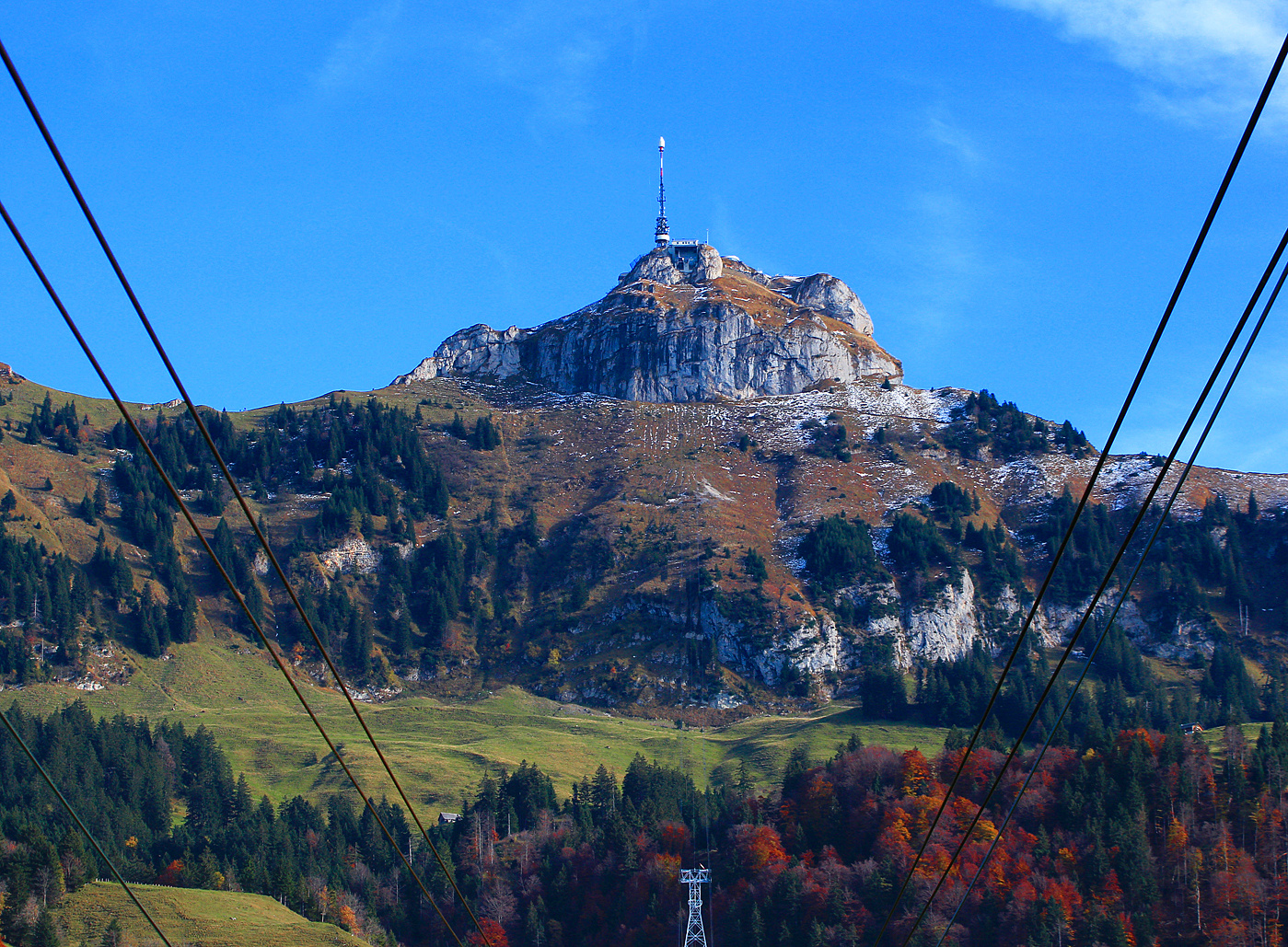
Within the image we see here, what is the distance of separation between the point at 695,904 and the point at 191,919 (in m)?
45.1

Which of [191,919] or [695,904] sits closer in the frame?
[695,904]

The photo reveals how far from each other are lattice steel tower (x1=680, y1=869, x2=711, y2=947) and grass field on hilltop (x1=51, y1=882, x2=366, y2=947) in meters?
29.9

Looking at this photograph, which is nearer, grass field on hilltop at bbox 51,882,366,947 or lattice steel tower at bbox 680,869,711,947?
lattice steel tower at bbox 680,869,711,947

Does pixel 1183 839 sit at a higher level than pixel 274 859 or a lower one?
higher

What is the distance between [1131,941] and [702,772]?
279 feet

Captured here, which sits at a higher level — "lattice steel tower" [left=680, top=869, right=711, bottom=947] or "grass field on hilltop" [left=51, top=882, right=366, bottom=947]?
"lattice steel tower" [left=680, top=869, right=711, bottom=947]

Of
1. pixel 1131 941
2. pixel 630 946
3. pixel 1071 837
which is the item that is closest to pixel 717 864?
pixel 630 946

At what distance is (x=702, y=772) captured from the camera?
192 metres

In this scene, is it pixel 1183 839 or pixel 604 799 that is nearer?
pixel 1183 839

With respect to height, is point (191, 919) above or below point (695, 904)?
below

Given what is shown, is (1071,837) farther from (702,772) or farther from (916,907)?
(702,772)

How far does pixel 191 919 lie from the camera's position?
124 meters

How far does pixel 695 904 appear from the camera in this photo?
118m

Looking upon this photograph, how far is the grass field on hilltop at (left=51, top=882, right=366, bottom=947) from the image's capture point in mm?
117125
